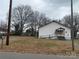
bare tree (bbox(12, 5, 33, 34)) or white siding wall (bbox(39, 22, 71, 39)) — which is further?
bare tree (bbox(12, 5, 33, 34))

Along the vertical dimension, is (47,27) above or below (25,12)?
below

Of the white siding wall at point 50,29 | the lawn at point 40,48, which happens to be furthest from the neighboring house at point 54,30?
the lawn at point 40,48

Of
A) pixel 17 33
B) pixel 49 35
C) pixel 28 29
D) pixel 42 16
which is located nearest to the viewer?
pixel 49 35

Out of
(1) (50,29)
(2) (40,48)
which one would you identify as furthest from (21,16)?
(2) (40,48)

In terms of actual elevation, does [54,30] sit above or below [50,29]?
below

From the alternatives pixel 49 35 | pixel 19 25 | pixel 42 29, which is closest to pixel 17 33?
pixel 19 25

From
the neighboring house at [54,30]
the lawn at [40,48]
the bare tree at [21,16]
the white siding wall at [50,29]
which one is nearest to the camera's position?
the lawn at [40,48]

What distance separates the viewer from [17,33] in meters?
93.4

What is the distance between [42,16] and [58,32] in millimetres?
44263

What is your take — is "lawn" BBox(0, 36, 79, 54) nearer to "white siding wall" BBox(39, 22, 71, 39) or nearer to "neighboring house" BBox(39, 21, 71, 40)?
"neighboring house" BBox(39, 21, 71, 40)

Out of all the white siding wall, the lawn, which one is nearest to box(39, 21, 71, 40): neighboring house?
the white siding wall

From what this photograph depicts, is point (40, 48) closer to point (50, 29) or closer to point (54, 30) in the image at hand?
point (54, 30)

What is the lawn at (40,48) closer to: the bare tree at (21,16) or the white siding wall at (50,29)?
the white siding wall at (50,29)

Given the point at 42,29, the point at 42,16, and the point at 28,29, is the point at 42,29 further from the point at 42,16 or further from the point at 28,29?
the point at 42,16
